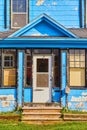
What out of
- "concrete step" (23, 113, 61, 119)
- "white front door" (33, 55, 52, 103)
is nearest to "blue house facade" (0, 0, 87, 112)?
"white front door" (33, 55, 52, 103)

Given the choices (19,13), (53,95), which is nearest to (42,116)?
(53,95)

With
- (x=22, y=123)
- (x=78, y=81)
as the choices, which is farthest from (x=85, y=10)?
(x=22, y=123)

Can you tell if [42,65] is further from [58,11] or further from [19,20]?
[58,11]

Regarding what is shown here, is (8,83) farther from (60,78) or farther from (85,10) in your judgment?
(85,10)

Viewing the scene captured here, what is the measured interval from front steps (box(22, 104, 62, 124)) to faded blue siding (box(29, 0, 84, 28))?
16.3 ft

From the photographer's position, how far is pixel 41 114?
16.4m

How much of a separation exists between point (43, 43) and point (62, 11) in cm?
328

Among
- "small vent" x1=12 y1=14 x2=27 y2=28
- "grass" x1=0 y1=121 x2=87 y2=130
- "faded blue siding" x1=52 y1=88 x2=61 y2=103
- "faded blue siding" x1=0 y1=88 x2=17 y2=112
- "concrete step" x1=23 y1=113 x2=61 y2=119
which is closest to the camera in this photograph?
"grass" x1=0 y1=121 x2=87 y2=130

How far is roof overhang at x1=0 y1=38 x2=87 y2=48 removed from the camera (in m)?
17.5

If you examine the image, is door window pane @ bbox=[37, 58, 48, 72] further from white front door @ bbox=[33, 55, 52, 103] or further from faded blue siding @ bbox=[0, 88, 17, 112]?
faded blue siding @ bbox=[0, 88, 17, 112]

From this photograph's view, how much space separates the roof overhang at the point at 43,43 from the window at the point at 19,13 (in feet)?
8.67

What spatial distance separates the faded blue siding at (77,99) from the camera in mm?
17553

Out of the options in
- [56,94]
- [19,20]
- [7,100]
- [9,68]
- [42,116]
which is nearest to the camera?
[42,116]

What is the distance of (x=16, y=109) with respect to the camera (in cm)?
1741
